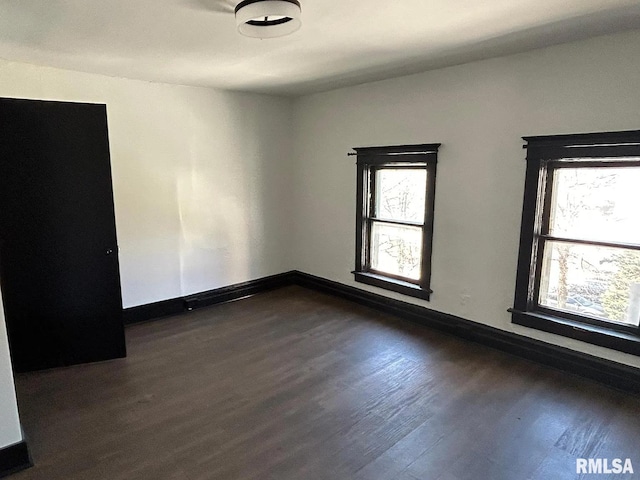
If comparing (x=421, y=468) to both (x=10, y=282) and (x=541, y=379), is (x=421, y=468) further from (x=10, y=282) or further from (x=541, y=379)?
(x=10, y=282)

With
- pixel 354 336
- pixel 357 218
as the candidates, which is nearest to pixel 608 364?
pixel 354 336

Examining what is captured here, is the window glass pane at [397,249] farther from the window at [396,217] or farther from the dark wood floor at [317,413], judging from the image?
the dark wood floor at [317,413]

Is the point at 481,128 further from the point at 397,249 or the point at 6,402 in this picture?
the point at 6,402

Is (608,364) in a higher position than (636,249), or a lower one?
lower

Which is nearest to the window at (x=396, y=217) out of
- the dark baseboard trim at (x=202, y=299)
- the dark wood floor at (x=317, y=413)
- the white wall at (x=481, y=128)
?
the white wall at (x=481, y=128)

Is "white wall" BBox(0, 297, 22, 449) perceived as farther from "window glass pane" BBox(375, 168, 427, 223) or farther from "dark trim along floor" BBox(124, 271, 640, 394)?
"window glass pane" BBox(375, 168, 427, 223)

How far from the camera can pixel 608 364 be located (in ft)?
9.43

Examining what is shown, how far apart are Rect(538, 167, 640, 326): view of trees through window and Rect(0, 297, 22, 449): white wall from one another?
3.64 metres

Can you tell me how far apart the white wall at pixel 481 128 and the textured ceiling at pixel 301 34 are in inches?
7.4

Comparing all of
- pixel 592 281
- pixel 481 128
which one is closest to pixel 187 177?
pixel 481 128

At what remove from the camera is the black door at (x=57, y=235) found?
2.87 m

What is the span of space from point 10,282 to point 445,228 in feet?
11.7

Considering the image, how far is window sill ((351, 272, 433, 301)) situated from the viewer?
13.1 ft

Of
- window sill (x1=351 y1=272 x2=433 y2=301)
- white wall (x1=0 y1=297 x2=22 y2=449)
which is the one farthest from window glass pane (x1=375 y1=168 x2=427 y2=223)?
white wall (x1=0 y1=297 x2=22 y2=449)
